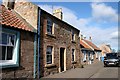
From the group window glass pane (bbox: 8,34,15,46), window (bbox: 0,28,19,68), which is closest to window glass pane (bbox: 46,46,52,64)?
window (bbox: 0,28,19,68)

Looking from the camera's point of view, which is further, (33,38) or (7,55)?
(33,38)

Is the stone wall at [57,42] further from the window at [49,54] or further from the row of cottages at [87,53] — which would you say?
the row of cottages at [87,53]

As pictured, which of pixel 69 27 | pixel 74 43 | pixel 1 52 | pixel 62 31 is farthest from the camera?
pixel 74 43

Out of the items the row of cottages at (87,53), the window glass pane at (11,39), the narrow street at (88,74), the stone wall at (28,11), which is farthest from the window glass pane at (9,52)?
the row of cottages at (87,53)

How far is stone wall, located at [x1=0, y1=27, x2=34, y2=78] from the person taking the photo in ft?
39.2

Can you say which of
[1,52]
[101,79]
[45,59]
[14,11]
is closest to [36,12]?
[14,11]

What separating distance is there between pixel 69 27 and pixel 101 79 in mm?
8814

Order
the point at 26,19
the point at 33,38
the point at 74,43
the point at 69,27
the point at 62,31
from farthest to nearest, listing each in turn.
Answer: the point at 74,43
the point at 69,27
the point at 62,31
the point at 26,19
the point at 33,38

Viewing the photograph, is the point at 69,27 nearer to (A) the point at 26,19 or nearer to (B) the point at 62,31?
(B) the point at 62,31

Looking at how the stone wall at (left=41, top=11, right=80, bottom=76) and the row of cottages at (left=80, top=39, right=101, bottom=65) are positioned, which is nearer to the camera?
the stone wall at (left=41, top=11, right=80, bottom=76)

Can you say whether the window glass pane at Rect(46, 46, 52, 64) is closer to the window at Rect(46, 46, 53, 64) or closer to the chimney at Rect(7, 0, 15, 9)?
the window at Rect(46, 46, 53, 64)

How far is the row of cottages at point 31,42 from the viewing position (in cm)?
1166

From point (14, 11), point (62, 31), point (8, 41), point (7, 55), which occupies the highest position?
point (14, 11)

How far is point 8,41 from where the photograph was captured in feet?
38.4
